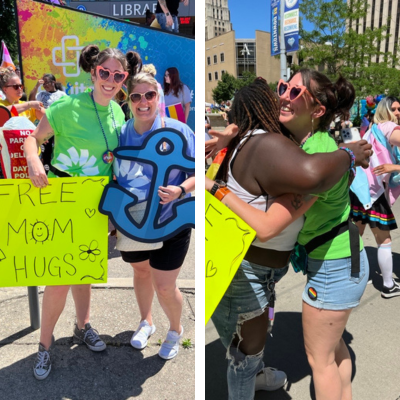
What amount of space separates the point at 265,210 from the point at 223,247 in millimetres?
227

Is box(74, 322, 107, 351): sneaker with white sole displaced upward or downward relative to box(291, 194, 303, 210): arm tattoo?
downward

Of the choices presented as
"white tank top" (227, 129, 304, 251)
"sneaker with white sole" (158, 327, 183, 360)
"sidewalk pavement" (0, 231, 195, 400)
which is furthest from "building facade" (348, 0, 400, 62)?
"white tank top" (227, 129, 304, 251)

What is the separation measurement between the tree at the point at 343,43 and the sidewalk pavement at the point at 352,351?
10468 mm

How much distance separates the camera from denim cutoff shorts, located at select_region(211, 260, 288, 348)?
5.24 ft

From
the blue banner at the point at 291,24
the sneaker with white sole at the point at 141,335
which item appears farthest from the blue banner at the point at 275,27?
the sneaker with white sole at the point at 141,335

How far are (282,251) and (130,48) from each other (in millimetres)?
1355

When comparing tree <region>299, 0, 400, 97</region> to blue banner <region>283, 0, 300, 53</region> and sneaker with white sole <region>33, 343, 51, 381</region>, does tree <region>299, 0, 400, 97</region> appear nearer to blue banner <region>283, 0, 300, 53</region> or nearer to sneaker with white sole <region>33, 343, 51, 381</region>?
blue banner <region>283, 0, 300, 53</region>

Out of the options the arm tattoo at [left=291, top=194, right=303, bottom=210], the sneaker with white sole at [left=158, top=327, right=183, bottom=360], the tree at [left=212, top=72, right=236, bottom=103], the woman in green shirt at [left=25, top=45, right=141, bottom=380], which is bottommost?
the sneaker with white sole at [left=158, top=327, right=183, bottom=360]

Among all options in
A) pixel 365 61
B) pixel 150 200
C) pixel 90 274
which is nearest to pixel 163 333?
pixel 90 274

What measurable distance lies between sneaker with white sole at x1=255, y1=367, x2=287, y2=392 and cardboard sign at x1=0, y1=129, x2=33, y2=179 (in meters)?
1.72

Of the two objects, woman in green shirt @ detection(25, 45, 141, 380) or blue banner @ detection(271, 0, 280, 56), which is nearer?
woman in green shirt @ detection(25, 45, 141, 380)

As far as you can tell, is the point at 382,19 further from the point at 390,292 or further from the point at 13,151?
the point at 13,151

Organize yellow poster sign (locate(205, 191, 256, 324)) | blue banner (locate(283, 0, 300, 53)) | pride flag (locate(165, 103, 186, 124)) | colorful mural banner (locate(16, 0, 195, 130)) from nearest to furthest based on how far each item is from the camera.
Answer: yellow poster sign (locate(205, 191, 256, 324)) → colorful mural banner (locate(16, 0, 195, 130)) → pride flag (locate(165, 103, 186, 124)) → blue banner (locate(283, 0, 300, 53))

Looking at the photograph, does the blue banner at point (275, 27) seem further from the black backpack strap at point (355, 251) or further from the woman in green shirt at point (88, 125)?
the black backpack strap at point (355, 251)
